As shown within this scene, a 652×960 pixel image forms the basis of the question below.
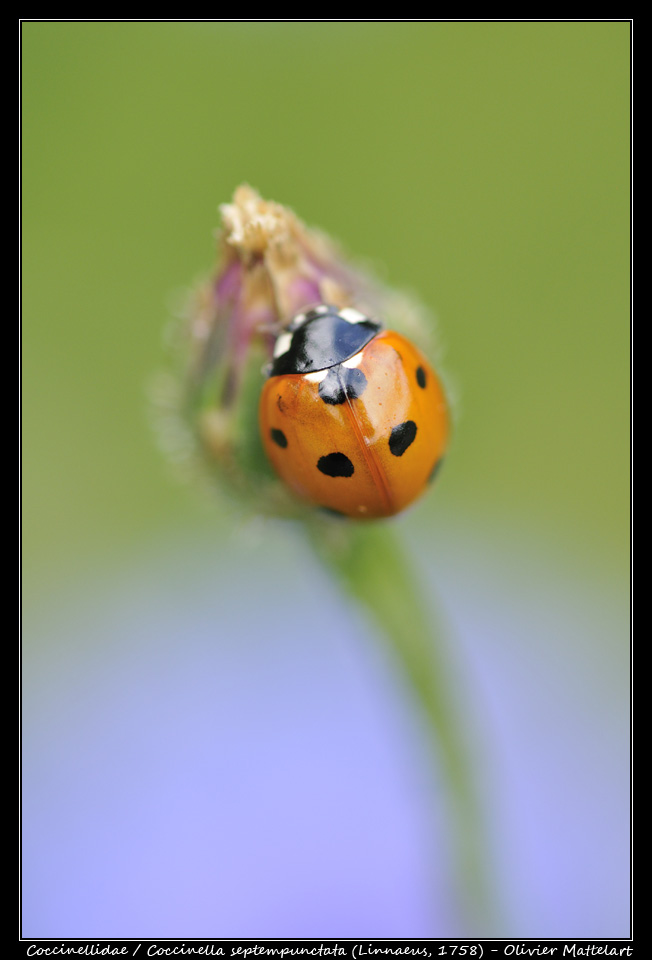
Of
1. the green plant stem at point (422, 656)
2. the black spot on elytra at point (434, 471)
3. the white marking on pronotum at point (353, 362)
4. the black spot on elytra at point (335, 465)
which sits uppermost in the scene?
the white marking on pronotum at point (353, 362)

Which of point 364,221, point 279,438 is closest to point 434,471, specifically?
point 279,438

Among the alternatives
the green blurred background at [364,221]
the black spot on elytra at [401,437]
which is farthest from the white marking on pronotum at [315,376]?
the green blurred background at [364,221]

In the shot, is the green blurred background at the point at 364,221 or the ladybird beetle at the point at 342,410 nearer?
the ladybird beetle at the point at 342,410

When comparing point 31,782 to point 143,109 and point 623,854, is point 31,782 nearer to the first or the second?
point 623,854

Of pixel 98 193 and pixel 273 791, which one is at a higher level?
pixel 98 193

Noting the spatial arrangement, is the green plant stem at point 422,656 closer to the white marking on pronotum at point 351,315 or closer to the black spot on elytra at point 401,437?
the black spot on elytra at point 401,437

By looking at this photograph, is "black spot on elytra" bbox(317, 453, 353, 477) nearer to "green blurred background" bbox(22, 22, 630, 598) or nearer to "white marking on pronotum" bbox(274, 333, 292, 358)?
"white marking on pronotum" bbox(274, 333, 292, 358)

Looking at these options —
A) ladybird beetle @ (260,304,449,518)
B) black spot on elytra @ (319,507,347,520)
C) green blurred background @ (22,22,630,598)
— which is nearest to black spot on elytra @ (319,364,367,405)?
ladybird beetle @ (260,304,449,518)

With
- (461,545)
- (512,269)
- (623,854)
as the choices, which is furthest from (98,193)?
(623,854)

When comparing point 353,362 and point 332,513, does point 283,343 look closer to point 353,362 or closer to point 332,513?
point 353,362
